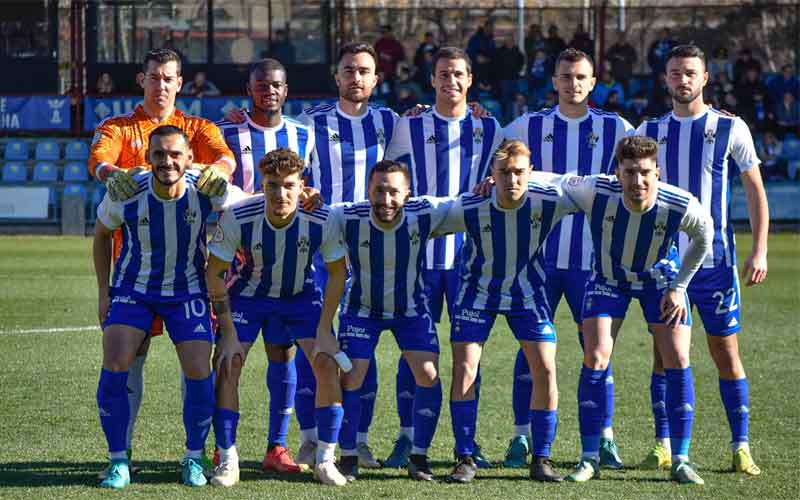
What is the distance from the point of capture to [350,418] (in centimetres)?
613

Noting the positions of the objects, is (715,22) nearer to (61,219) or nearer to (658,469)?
(61,219)

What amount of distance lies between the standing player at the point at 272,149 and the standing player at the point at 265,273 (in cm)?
15

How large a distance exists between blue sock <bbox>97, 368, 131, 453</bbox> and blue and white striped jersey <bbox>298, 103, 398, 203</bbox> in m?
1.56

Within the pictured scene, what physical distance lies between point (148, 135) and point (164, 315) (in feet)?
3.26

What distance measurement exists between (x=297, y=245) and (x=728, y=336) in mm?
2137

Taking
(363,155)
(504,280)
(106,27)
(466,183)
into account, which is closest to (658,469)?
(504,280)

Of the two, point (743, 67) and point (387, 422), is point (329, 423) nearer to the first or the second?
point (387, 422)

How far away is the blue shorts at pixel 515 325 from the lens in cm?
608

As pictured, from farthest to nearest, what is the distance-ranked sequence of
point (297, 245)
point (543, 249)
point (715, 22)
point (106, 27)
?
point (715, 22), point (106, 27), point (543, 249), point (297, 245)

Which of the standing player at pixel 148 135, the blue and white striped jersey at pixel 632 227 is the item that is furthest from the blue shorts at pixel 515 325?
the standing player at pixel 148 135

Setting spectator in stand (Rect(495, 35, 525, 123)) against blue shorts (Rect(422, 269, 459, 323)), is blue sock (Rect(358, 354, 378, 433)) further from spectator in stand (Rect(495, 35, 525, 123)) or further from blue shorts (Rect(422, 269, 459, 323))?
spectator in stand (Rect(495, 35, 525, 123))

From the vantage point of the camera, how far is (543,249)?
6.65 m

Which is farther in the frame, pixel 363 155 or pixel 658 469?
pixel 363 155

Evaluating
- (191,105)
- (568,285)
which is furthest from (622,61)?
(568,285)
